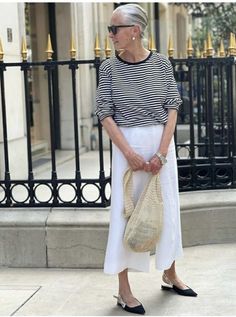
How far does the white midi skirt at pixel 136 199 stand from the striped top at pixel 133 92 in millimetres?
80

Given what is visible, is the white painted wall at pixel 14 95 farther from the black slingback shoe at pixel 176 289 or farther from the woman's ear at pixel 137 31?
the woman's ear at pixel 137 31

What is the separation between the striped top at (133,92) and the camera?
13.4 feet

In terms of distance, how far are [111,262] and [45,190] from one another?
247 centimetres

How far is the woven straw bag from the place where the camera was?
13.1ft

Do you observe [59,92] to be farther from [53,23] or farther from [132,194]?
[132,194]

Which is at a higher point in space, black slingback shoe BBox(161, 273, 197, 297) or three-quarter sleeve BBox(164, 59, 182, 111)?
three-quarter sleeve BBox(164, 59, 182, 111)

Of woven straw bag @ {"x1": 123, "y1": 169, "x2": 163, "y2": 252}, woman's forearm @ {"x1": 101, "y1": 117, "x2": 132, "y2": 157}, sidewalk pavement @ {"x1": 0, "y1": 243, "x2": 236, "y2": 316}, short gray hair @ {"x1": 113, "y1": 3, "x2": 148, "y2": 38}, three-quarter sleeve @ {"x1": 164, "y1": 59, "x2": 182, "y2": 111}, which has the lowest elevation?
sidewalk pavement @ {"x1": 0, "y1": 243, "x2": 236, "y2": 316}

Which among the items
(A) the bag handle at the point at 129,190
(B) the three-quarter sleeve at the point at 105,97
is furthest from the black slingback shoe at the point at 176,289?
(B) the three-quarter sleeve at the point at 105,97

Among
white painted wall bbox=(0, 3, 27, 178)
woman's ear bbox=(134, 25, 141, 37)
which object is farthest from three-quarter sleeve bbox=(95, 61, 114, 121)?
white painted wall bbox=(0, 3, 27, 178)

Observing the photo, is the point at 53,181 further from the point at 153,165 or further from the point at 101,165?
the point at 153,165

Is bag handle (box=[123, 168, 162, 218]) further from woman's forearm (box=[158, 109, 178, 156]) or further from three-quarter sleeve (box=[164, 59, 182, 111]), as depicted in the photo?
three-quarter sleeve (box=[164, 59, 182, 111])

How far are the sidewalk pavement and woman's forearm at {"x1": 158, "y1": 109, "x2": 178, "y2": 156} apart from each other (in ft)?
3.58

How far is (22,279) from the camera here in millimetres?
4973

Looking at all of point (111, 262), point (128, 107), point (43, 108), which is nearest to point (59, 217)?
point (111, 262)
